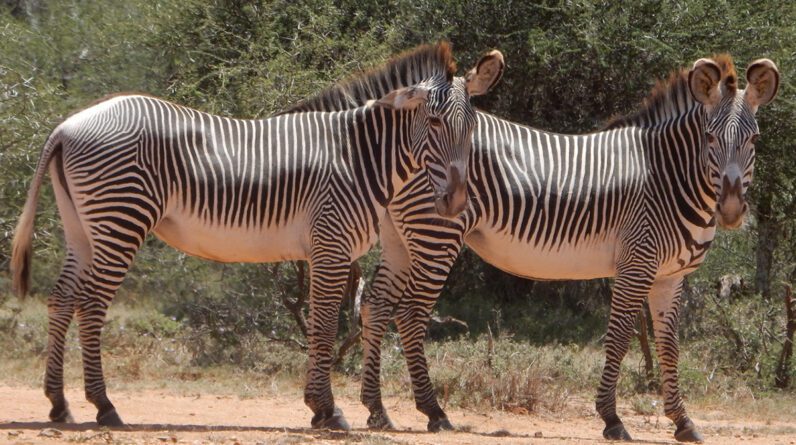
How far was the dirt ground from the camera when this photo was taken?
6941 mm

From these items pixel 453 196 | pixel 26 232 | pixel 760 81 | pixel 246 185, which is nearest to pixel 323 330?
pixel 246 185

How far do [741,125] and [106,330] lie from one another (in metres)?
7.37

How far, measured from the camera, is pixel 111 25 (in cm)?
1673

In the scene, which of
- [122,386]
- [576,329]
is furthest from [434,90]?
[576,329]

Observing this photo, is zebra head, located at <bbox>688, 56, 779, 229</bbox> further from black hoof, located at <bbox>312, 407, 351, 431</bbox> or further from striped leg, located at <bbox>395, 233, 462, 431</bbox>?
black hoof, located at <bbox>312, 407, 351, 431</bbox>

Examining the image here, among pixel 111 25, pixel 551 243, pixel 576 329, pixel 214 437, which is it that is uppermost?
pixel 111 25

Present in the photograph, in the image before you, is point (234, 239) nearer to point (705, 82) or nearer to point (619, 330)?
point (619, 330)

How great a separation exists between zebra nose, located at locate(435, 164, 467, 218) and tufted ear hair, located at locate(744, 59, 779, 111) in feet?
7.48

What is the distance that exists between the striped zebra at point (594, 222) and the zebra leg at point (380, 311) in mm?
10

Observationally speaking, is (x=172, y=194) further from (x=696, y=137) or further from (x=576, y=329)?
(x=576, y=329)

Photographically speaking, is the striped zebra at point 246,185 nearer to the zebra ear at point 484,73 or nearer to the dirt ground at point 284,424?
the zebra ear at point 484,73

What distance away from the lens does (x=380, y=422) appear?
8.38 meters

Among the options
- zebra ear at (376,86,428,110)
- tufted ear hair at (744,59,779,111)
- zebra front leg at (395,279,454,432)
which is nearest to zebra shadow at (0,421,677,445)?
zebra front leg at (395,279,454,432)

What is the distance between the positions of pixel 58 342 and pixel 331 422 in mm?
1939
